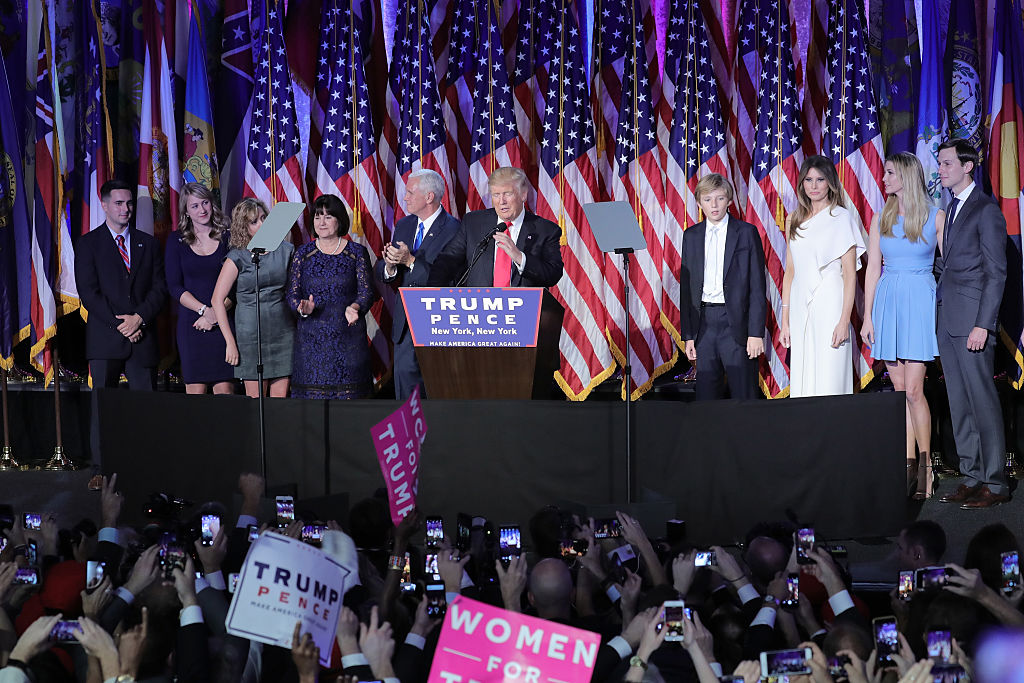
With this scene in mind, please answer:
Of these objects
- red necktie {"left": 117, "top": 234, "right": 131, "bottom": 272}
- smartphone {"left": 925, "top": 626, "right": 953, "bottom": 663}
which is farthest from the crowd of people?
red necktie {"left": 117, "top": 234, "right": 131, "bottom": 272}

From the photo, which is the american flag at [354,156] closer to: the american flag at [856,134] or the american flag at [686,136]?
the american flag at [686,136]

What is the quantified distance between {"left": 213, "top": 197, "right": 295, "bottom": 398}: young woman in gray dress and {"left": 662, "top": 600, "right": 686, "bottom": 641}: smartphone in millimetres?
4208

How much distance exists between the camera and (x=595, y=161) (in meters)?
7.50

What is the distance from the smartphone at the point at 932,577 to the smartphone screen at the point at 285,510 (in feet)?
6.63

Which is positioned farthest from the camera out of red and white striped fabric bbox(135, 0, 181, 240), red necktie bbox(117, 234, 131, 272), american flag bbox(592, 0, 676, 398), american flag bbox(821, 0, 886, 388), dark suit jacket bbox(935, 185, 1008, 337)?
red and white striped fabric bbox(135, 0, 181, 240)

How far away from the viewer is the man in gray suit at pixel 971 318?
5.63 meters

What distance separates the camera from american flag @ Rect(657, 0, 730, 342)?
24.0ft

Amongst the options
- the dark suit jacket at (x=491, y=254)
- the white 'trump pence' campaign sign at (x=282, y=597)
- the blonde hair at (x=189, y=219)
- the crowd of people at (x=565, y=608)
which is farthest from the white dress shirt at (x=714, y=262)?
the white 'trump pence' campaign sign at (x=282, y=597)

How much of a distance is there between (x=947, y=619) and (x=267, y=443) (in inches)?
142

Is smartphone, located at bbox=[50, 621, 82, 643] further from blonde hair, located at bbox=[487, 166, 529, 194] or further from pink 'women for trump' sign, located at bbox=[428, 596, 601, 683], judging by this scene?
blonde hair, located at bbox=[487, 166, 529, 194]

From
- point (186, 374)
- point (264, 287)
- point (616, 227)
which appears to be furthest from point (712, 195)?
point (186, 374)

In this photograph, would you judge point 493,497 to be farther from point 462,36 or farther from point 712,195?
point 462,36

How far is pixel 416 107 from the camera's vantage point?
745 centimetres

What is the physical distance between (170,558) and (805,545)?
5.57ft
